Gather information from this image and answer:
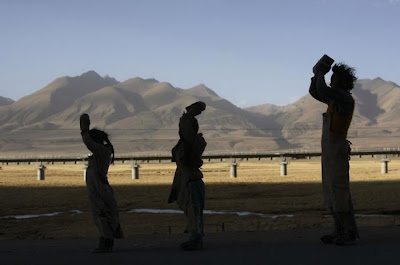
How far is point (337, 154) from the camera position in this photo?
7527mm

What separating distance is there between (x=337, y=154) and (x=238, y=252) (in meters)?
1.75

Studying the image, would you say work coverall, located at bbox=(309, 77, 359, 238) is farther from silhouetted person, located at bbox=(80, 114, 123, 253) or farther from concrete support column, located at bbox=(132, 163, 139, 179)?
concrete support column, located at bbox=(132, 163, 139, 179)

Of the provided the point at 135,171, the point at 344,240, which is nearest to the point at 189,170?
the point at 344,240

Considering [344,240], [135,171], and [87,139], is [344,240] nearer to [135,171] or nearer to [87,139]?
[87,139]

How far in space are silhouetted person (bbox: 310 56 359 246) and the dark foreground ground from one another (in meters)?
0.30

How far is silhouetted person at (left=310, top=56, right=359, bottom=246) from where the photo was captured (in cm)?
742

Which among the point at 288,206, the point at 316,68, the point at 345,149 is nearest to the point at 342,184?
the point at 345,149

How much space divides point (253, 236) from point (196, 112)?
2021 millimetres

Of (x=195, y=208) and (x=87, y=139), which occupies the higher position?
(x=87, y=139)

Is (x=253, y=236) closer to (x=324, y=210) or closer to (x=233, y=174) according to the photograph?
(x=324, y=210)

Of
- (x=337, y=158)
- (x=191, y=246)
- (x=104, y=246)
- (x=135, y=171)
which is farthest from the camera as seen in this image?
(x=135, y=171)

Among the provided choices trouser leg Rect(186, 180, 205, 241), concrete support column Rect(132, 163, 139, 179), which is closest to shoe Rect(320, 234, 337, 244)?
trouser leg Rect(186, 180, 205, 241)

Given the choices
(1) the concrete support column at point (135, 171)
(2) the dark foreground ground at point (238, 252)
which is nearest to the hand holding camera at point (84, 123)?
(2) the dark foreground ground at point (238, 252)

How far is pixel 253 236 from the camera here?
8.67 meters
